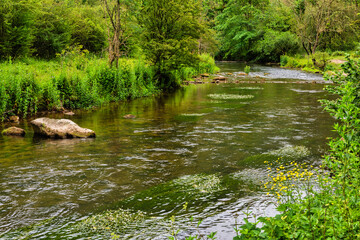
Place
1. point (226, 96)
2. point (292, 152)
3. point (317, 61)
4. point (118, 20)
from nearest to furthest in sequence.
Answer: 1. point (292, 152)
2. point (118, 20)
3. point (226, 96)
4. point (317, 61)

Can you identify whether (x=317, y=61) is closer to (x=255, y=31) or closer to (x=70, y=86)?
(x=255, y=31)

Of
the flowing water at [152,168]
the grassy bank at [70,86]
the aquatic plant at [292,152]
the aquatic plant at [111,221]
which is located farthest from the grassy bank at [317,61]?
the aquatic plant at [111,221]

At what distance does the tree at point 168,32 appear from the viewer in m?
23.4

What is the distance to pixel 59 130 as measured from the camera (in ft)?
39.3

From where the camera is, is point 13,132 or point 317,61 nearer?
point 13,132

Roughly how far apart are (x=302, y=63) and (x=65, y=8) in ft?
103

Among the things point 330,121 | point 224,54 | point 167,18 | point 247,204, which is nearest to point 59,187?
point 247,204

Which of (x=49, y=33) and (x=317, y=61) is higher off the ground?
(x=49, y=33)

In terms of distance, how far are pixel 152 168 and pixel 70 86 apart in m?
9.80

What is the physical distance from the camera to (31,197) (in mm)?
6934

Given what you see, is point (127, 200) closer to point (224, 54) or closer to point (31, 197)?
point (31, 197)

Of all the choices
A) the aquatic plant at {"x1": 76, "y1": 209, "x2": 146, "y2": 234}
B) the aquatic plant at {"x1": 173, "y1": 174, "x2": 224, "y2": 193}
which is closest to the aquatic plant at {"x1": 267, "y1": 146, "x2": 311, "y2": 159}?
the aquatic plant at {"x1": 173, "y1": 174, "x2": 224, "y2": 193}

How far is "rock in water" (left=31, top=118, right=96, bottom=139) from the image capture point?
1195 cm

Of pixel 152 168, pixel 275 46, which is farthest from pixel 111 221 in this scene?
pixel 275 46
